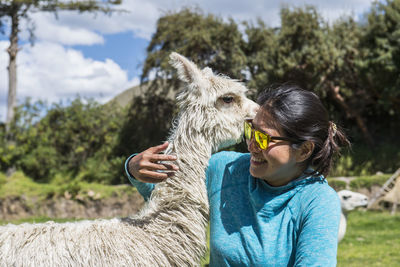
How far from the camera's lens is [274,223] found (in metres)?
1.87

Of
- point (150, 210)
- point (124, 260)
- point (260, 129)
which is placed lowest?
point (124, 260)

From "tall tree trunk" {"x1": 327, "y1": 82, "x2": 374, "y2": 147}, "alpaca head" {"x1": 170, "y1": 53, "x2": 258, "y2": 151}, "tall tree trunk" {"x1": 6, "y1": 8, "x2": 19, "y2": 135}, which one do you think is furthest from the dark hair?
"tall tree trunk" {"x1": 6, "y1": 8, "x2": 19, "y2": 135}

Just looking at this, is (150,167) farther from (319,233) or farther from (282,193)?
(319,233)

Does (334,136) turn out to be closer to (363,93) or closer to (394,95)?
(394,95)

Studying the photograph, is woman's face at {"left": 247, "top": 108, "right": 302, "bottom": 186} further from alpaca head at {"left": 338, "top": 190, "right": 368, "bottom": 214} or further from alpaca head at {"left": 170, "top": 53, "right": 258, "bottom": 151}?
alpaca head at {"left": 338, "top": 190, "right": 368, "bottom": 214}

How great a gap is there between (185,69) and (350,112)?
13424mm

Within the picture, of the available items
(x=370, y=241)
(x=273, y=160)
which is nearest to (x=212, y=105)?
(x=273, y=160)

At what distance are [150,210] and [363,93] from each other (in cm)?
1402

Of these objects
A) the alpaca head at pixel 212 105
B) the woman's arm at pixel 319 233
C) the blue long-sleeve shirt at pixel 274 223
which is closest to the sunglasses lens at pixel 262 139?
the blue long-sleeve shirt at pixel 274 223

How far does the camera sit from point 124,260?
6.82 ft

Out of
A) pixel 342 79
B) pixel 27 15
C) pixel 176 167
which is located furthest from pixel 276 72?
pixel 176 167

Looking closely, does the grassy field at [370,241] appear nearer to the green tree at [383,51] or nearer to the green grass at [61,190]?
the green grass at [61,190]

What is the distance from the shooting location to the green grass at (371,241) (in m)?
6.49

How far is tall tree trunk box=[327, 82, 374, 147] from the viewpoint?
14.5 metres
